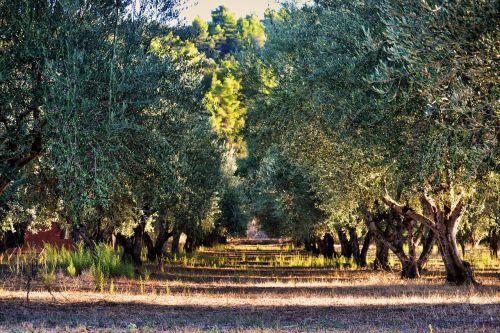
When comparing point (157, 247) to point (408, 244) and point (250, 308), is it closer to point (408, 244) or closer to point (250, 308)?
point (408, 244)

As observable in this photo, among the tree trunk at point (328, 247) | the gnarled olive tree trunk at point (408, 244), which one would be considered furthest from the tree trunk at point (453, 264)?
the tree trunk at point (328, 247)

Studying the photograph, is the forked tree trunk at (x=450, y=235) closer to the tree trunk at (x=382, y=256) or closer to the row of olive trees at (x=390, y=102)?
the row of olive trees at (x=390, y=102)

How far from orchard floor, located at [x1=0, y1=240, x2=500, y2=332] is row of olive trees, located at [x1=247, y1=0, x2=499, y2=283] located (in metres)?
3.24

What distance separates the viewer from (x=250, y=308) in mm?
17125

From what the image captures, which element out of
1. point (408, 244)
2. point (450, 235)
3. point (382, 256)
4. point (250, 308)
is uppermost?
point (450, 235)

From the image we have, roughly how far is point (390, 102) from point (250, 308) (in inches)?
282

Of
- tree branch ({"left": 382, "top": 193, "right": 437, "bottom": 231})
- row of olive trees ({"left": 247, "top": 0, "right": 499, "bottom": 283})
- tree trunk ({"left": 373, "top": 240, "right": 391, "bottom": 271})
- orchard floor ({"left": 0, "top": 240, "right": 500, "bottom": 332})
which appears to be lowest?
orchard floor ({"left": 0, "top": 240, "right": 500, "bottom": 332})

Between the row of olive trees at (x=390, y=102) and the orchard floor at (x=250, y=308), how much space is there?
3239 millimetres

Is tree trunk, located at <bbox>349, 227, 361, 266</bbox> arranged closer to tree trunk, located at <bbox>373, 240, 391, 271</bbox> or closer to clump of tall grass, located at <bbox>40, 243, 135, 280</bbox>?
tree trunk, located at <bbox>373, 240, 391, 271</bbox>

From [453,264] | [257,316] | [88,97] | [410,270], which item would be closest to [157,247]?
[410,270]

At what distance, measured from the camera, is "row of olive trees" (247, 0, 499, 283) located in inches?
438

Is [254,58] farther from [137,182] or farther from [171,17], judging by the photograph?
[137,182]

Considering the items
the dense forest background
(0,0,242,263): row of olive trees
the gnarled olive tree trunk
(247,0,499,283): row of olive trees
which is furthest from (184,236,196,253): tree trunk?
(0,0,242,263): row of olive trees

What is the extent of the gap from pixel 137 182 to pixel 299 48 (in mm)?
6604
